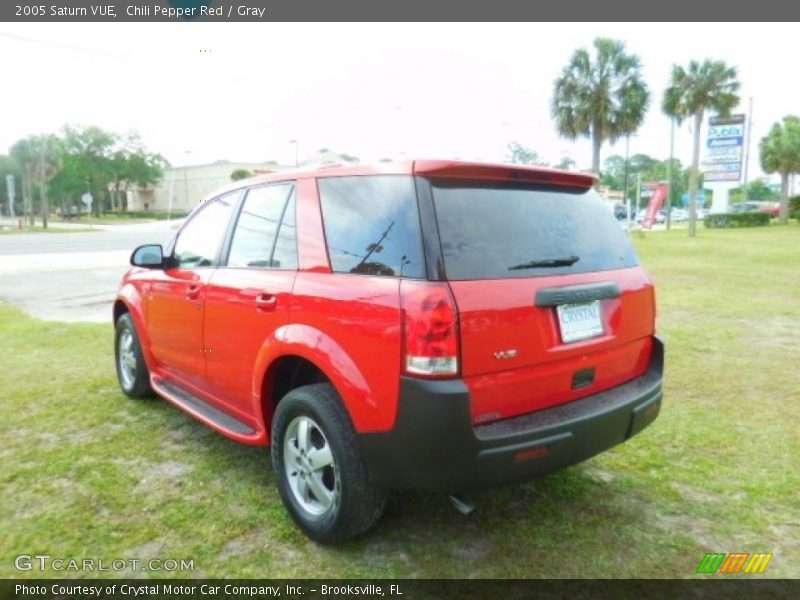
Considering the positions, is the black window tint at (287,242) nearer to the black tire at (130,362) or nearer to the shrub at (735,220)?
the black tire at (130,362)

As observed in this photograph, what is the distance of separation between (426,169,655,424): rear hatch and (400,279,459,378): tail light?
44 millimetres

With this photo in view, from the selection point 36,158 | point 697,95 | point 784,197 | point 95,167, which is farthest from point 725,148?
point 95,167

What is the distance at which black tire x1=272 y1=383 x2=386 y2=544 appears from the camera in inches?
97.5

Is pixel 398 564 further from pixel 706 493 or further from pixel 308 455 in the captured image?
pixel 706 493

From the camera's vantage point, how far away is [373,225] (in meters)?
2.54

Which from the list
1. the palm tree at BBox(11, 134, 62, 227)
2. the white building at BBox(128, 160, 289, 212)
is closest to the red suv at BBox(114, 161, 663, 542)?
the palm tree at BBox(11, 134, 62, 227)

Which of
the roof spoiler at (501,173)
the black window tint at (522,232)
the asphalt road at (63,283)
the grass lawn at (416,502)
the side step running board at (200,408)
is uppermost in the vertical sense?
the roof spoiler at (501,173)

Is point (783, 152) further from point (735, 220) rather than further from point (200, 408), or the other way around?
point (200, 408)

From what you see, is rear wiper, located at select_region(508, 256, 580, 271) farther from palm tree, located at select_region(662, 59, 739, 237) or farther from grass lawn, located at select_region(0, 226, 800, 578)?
palm tree, located at select_region(662, 59, 739, 237)

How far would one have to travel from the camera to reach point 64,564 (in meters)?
2.58

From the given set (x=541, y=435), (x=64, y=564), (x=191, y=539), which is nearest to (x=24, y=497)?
(x=64, y=564)

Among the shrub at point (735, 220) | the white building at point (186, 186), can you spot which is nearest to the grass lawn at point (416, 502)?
the shrub at point (735, 220)

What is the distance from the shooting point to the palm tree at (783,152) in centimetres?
4272

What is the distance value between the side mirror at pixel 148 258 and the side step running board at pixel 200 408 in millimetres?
836
